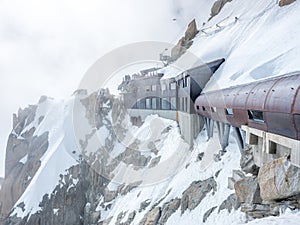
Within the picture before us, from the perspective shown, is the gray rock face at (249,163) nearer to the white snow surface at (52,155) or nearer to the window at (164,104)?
the window at (164,104)

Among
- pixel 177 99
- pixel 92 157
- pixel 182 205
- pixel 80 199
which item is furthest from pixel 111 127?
pixel 182 205

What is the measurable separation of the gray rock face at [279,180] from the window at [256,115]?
1.50 m

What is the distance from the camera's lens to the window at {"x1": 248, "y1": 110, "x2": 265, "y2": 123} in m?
7.28

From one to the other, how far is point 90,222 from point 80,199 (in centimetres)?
783

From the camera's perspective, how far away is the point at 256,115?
7.65 meters

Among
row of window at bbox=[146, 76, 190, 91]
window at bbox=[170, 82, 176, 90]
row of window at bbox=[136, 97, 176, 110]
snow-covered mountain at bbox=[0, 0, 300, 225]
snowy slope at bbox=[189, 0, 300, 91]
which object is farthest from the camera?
row of window at bbox=[136, 97, 176, 110]

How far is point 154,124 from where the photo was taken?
30156mm

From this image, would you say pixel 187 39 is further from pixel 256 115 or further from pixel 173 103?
pixel 256 115

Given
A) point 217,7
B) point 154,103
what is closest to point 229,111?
point 154,103

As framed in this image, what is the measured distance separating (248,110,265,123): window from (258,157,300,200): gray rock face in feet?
4.91

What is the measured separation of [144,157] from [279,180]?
778 inches

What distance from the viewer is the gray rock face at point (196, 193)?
39.4 feet

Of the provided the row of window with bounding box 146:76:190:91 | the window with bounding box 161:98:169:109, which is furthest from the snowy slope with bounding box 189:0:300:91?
the window with bounding box 161:98:169:109

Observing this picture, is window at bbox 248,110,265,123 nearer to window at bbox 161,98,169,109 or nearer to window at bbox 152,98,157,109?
window at bbox 161,98,169,109
